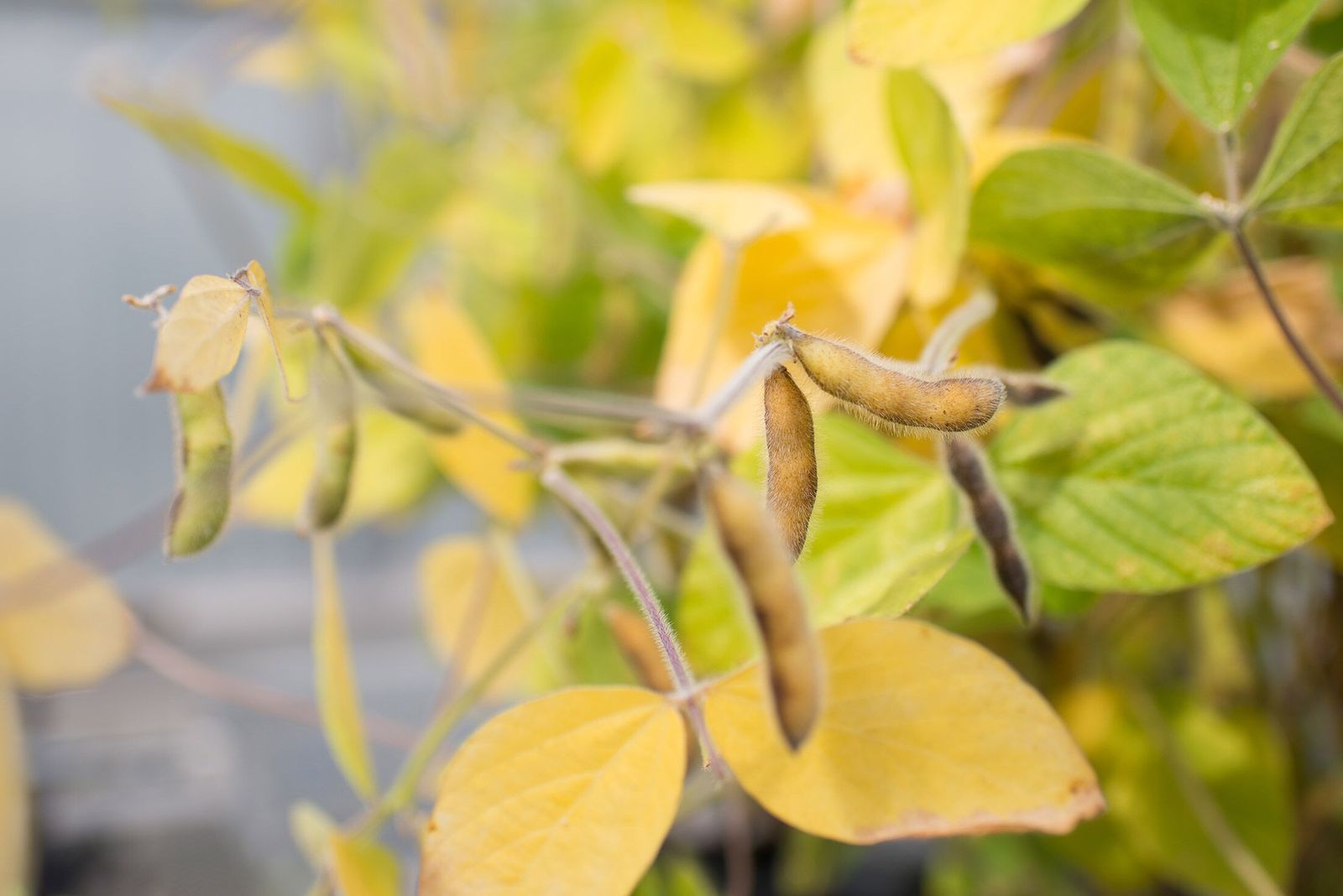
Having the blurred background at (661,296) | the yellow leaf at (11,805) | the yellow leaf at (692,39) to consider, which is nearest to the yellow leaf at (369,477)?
the blurred background at (661,296)

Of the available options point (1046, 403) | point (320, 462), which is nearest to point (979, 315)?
point (1046, 403)

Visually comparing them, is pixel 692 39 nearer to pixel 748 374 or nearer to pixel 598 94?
pixel 598 94

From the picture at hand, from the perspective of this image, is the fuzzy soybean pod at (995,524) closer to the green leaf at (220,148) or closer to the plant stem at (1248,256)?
the plant stem at (1248,256)

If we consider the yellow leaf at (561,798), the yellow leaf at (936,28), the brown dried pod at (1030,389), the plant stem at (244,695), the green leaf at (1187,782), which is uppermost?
the yellow leaf at (936,28)

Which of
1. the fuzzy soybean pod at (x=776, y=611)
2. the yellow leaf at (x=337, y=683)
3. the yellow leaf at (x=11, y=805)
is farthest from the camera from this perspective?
the yellow leaf at (x=11, y=805)

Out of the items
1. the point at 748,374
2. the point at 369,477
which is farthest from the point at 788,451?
the point at 369,477

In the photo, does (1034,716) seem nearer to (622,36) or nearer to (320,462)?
(320,462)
